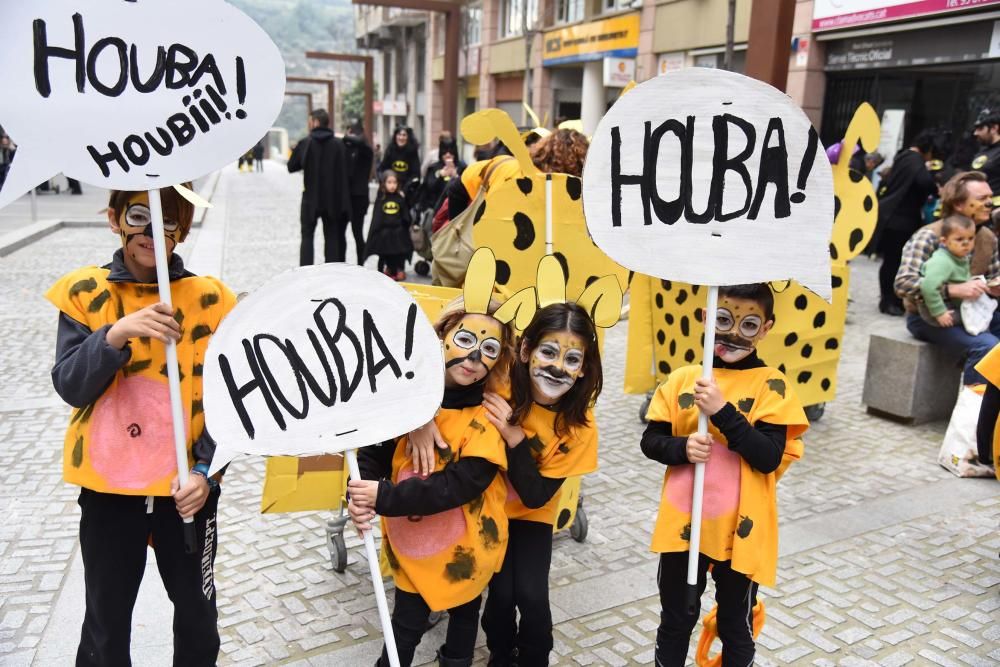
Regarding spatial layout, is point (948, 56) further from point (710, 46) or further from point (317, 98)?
point (317, 98)

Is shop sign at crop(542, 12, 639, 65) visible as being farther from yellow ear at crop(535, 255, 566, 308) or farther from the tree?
the tree

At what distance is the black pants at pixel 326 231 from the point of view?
914cm

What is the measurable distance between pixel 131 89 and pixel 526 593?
5.94 ft

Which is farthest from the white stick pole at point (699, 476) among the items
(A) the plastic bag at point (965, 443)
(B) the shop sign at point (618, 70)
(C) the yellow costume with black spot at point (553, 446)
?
(B) the shop sign at point (618, 70)

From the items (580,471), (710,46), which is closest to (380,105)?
(710,46)

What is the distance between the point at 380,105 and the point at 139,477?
122 ft

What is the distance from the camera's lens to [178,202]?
2389 mm

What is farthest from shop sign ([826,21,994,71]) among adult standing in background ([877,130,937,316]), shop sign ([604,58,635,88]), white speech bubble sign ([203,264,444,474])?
white speech bubble sign ([203,264,444,474])

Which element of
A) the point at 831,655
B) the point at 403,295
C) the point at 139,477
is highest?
the point at 403,295

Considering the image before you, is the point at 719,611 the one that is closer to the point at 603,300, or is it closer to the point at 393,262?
the point at 603,300

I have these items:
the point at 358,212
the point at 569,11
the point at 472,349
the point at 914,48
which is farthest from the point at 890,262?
the point at 569,11

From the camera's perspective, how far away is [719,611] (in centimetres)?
272

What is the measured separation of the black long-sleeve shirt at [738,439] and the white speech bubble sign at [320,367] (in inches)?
30.7

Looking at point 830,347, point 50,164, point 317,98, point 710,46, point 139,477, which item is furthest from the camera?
point 317,98
